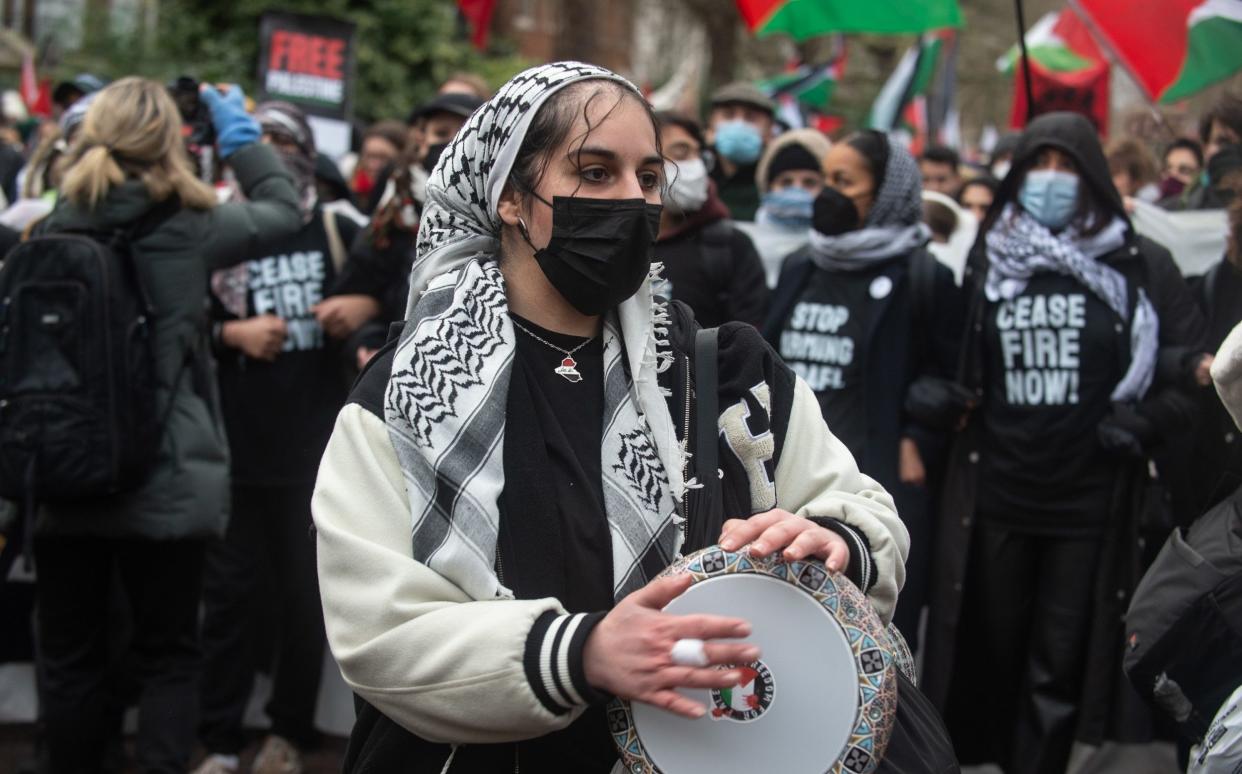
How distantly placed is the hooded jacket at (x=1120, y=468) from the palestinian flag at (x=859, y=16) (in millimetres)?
3715

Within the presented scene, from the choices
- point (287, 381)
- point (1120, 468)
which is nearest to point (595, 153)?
point (1120, 468)

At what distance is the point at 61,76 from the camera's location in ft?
60.2

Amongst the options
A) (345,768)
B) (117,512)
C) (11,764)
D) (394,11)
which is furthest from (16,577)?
(394,11)

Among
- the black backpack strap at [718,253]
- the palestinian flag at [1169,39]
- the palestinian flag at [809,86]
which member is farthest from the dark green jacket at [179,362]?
the palestinian flag at [809,86]

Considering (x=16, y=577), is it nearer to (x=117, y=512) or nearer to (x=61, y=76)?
(x=117, y=512)

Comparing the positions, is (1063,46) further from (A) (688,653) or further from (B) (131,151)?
(A) (688,653)

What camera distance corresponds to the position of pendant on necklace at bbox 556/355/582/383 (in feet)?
7.98

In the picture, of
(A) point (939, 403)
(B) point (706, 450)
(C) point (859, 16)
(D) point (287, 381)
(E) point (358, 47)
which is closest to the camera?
(B) point (706, 450)

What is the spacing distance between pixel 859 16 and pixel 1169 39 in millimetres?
2602

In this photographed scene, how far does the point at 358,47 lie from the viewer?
16.4m

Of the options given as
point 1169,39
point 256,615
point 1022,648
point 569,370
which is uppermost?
point 1169,39

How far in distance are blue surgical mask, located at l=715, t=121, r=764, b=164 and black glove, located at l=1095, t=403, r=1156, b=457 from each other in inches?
122

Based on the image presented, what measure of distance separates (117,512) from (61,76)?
15.7 metres

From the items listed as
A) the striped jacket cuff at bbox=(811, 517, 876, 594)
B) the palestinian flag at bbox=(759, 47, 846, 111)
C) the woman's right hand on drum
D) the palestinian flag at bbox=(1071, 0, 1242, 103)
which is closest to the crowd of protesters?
the striped jacket cuff at bbox=(811, 517, 876, 594)
